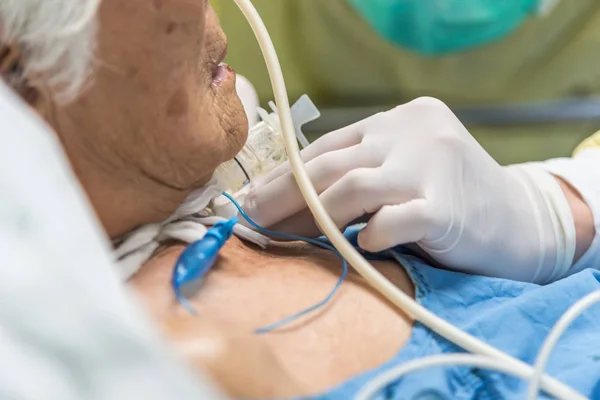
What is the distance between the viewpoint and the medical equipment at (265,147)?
3.13 feet

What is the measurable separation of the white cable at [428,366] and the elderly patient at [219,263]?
34 millimetres

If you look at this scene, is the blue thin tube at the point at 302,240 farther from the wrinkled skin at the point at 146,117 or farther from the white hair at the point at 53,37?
the white hair at the point at 53,37

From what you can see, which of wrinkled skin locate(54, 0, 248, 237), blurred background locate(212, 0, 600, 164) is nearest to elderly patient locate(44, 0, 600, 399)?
wrinkled skin locate(54, 0, 248, 237)

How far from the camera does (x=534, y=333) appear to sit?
75 centimetres

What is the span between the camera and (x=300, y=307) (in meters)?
0.73

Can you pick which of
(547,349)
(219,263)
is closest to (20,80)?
(219,263)

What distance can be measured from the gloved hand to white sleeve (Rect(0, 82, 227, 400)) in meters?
0.41

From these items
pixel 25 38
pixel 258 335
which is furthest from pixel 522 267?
pixel 25 38

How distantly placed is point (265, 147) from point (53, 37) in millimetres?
379

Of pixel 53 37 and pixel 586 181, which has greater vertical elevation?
pixel 53 37

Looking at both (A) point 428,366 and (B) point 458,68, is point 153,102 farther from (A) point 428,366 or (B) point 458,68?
(B) point 458,68

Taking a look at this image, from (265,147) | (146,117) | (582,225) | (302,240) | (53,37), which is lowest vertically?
(582,225)

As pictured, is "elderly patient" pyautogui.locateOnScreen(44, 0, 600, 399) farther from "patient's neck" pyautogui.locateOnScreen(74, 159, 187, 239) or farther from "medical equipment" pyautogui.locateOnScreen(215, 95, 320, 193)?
"medical equipment" pyautogui.locateOnScreen(215, 95, 320, 193)

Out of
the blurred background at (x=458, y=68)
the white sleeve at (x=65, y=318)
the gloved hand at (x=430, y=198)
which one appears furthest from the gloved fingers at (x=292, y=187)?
the blurred background at (x=458, y=68)
